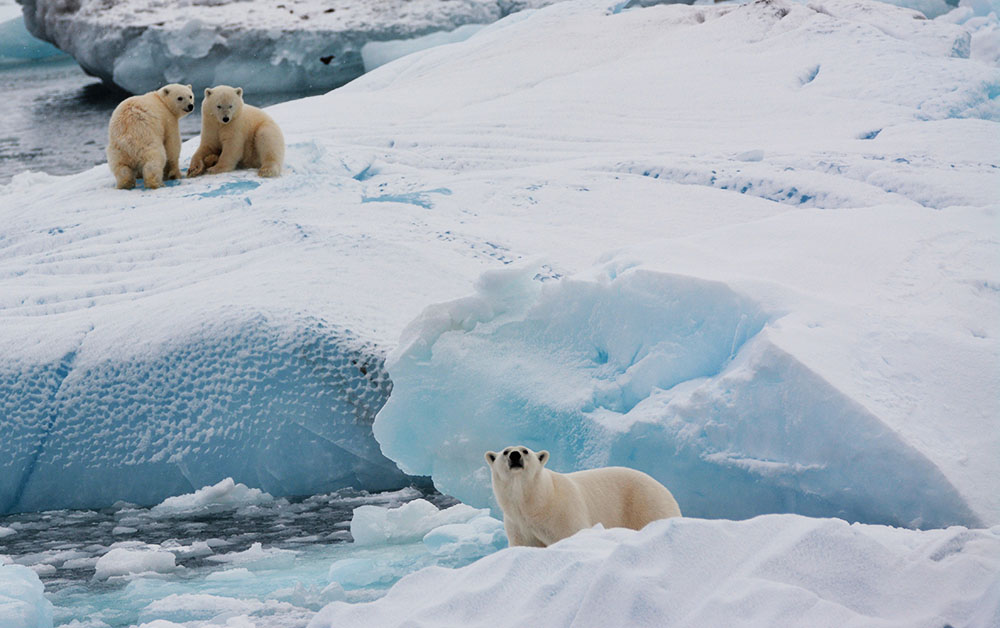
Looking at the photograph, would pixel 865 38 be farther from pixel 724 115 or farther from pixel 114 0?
pixel 114 0

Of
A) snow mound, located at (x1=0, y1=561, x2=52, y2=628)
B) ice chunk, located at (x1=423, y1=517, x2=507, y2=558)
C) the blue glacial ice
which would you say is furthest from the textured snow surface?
snow mound, located at (x1=0, y1=561, x2=52, y2=628)

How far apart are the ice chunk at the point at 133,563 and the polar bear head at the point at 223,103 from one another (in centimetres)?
325

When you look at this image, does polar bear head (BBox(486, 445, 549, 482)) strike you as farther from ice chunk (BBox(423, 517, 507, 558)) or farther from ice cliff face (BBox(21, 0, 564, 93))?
ice cliff face (BBox(21, 0, 564, 93))

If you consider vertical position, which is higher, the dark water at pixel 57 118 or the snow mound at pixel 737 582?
the snow mound at pixel 737 582

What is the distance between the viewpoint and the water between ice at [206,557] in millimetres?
3244

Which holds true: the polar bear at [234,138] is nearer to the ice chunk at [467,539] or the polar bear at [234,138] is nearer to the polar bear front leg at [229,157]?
the polar bear front leg at [229,157]

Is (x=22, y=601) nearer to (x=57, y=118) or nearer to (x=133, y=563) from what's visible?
(x=133, y=563)

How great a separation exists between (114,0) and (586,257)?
12.9 metres

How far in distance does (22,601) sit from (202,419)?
1.59m

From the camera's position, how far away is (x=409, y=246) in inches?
201

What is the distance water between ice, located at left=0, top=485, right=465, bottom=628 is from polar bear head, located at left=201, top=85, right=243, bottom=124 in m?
2.70

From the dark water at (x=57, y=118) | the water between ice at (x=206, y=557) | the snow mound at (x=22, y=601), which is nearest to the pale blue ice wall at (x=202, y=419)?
the water between ice at (x=206, y=557)

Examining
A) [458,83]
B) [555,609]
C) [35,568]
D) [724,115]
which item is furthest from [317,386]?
[458,83]

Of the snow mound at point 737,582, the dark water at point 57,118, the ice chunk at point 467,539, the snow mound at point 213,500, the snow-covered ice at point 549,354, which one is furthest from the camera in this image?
the dark water at point 57,118
